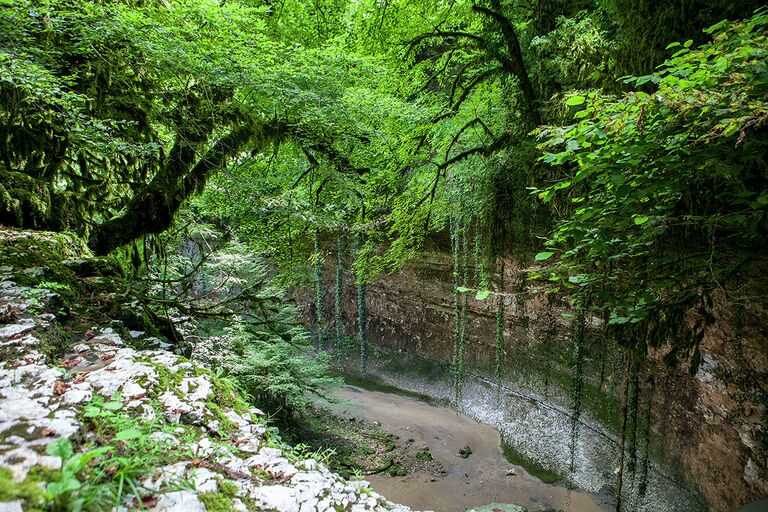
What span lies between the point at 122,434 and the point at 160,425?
44 centimetres

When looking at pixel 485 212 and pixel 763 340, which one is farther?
pixel 485 212

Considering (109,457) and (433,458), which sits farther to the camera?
(433,458)

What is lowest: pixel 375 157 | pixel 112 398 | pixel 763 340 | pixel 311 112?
pixel 763 340

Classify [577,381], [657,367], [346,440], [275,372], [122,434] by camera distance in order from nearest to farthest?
1. [122,434]
2. [657,367]
3. [577,381]
4. [275,372]
5. [346,440]

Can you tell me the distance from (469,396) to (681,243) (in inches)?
306

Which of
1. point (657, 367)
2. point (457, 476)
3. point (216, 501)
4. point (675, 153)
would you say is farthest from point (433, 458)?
point (216, 501)

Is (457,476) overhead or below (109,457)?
below

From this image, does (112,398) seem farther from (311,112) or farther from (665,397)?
(665,397)

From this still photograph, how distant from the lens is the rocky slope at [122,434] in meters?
1.00

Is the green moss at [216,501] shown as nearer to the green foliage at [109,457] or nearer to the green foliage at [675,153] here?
the green foliage at [109,457]

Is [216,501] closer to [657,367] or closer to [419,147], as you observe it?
[419,147]

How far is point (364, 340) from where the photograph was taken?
13.1 meters

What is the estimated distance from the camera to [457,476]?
23.6ft

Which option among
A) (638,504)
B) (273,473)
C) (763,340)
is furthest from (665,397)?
(273,473)
